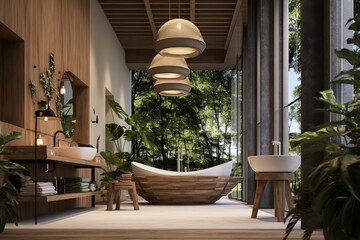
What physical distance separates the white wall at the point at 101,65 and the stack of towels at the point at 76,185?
7.57 feet

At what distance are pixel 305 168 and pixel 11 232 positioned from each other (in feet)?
6.49

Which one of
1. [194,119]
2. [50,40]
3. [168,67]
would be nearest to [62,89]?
[50,40]

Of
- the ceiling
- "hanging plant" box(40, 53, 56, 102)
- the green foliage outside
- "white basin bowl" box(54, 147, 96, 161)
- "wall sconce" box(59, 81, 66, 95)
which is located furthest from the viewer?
the green foliage outside

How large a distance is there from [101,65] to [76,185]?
158 inches

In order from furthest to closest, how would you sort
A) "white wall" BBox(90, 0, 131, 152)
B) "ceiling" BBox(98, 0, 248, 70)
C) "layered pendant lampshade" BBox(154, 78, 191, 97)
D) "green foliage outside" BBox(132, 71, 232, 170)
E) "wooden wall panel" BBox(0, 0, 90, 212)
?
"green foliage outside" BBox(132, 71, 232, 170)
"ceiling" BBox(98, 0, 248, 70)
"white wall" BBox(90, 0, 131, 152)
"layered pendant lampshade" BBox(154, 78, 191, 97)
"wooden wall panel" BBox(0, 0, 90, 212)

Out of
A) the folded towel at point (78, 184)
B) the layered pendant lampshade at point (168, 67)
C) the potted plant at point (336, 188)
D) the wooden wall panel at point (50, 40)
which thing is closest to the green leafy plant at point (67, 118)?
Result: the wooden wall panel at point (50, 40)

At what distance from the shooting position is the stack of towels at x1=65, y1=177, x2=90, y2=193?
593cm

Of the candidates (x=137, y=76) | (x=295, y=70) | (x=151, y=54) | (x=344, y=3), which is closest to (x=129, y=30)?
(x=151, y=54)

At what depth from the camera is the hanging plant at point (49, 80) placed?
233 inches

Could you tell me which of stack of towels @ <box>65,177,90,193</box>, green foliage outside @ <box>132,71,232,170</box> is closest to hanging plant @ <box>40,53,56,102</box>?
stack of towels @ <box>65,177,90,193</box>

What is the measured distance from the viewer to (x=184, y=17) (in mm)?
10547

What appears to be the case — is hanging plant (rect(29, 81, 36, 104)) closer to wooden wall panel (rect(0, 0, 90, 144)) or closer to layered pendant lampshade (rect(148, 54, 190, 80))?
wooden wall panel (rect(0, 0, 90, 144))

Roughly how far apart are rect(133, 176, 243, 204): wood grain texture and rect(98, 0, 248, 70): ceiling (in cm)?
295

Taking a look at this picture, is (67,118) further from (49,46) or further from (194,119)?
(194,119)
